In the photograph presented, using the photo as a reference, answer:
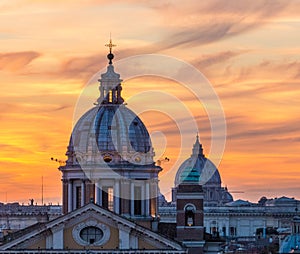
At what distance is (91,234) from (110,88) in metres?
15.5

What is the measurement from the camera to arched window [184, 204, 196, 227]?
338 ft

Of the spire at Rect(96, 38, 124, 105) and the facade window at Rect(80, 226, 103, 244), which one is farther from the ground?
the spire at Rect(96, 38, 124, 105)

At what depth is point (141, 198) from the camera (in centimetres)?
10825

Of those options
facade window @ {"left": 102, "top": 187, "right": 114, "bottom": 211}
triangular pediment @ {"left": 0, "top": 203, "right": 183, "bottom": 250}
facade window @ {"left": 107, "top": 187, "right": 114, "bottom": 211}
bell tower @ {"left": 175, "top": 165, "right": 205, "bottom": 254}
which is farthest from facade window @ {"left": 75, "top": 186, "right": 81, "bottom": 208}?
triangular pediment @ {"left": 0, "top": 203, "right": 183, "bottom": 250}

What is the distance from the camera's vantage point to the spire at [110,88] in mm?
111938

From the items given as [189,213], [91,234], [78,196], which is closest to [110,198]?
[78,196]

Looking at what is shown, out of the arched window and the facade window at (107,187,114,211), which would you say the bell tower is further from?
the facade window at (107,187,114,211)

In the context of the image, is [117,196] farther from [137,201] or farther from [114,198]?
[137,201]

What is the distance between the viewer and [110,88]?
4432 inches

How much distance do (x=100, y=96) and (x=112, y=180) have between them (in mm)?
6522

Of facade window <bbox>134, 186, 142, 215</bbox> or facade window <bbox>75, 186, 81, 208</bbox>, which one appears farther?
facade window <bbox>75, 186, 81, 208</bbox>

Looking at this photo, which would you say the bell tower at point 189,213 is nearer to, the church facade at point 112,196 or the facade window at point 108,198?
the church facade at point 112,196

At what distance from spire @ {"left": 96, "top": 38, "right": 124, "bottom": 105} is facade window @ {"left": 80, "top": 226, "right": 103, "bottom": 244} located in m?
14.2

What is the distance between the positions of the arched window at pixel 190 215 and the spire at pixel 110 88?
11.9 meters
